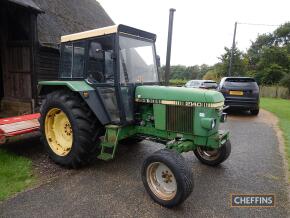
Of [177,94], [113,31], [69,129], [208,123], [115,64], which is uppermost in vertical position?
[113,31]

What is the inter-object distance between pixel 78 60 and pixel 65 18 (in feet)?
22.4

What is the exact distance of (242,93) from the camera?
11000 mm

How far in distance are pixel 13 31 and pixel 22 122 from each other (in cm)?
470

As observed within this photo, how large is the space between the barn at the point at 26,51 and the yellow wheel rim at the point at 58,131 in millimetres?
4087

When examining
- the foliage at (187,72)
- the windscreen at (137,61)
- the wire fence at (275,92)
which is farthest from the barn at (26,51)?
the foliage at (187,72)

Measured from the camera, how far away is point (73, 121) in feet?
14.2

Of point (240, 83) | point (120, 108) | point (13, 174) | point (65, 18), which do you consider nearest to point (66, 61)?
point (120, 108)

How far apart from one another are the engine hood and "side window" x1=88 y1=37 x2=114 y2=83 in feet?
1.83

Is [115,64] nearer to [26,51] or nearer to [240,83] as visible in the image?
[26,51]

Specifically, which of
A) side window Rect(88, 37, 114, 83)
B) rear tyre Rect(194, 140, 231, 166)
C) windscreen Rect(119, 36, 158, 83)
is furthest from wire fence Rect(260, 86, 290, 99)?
side window Rect(88, 37, 114, 83)

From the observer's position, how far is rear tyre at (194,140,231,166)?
4.64 meters

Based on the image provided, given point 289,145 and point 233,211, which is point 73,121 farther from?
point 289,145

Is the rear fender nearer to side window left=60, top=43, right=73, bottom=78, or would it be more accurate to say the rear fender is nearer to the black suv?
side window left=60, top=43, right=73, bottom=78

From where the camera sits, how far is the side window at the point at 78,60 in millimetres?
4693
